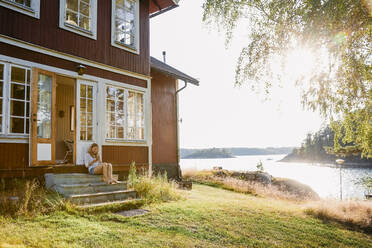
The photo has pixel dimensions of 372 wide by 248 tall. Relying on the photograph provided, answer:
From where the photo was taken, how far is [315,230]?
20.1ft

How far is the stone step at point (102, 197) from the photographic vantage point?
5988mm

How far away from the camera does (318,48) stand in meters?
5.64

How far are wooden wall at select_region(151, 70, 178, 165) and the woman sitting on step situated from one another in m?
3.69

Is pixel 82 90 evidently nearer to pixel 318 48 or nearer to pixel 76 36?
pixel 76 36

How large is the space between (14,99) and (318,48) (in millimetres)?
6282

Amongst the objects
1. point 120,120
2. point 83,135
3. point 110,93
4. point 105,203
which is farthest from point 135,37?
point 105,203

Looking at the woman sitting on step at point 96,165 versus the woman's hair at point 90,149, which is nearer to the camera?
the woman sitting on step at point 96,165

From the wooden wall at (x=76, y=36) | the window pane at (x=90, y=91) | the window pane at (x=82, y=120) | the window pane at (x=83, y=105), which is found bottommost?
the window pane at (x=82, y=120)

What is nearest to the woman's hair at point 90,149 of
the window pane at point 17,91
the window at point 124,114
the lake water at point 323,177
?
the window at point 124,114

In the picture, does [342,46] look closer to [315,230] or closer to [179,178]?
[315,230]

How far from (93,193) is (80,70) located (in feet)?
10.3

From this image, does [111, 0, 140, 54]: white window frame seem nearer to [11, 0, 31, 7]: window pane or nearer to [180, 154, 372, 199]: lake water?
[11, 0, 31, 7]: window pane

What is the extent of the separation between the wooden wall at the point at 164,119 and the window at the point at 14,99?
208 inches

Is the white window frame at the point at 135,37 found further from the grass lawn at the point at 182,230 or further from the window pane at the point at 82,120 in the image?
the grass lawn at the point at 182,230
